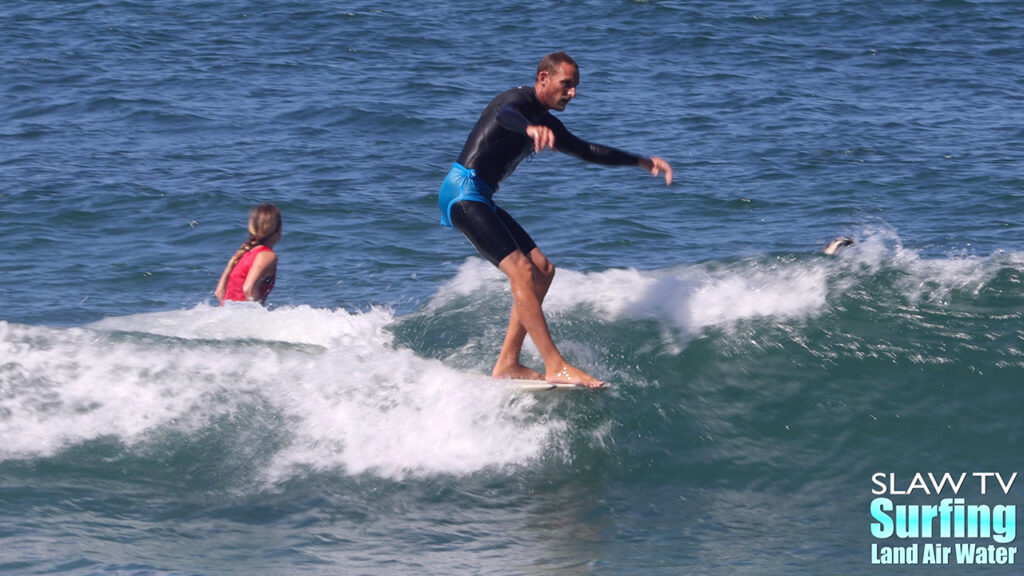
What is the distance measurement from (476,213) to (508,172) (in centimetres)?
37

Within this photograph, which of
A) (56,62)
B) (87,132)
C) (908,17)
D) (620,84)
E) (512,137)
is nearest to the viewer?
(512,137)

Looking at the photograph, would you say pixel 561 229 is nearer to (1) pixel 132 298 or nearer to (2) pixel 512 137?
(1) pixel 132 298

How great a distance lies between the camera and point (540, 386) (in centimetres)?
718

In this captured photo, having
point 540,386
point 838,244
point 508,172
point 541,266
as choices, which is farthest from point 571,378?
point 838,244

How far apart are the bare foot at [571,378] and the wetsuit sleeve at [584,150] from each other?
1.20 m

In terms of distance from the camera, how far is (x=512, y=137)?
7.00 meters

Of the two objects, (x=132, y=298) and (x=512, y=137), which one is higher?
(x=512, y=137)

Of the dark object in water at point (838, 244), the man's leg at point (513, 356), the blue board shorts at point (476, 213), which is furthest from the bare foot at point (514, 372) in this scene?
the dark object in water at point (838, 244)

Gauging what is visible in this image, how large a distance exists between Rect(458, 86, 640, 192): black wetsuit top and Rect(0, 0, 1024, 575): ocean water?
1.29 metres

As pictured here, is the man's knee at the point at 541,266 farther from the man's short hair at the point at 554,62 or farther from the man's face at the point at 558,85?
the man's short hair at the point at 554,62

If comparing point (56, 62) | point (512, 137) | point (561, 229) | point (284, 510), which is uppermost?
point (56, 62)

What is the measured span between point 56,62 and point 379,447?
48.6 ft

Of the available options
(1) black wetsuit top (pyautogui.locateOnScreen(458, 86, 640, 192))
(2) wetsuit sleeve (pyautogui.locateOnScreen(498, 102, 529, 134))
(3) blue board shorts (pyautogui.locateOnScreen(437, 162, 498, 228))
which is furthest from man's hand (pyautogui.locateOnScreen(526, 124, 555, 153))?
(3) blue board shorts (pyautogui.locateOnScreen(437, 162, 498, 228))

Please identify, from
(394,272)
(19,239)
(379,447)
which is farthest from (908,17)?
(379,447)
